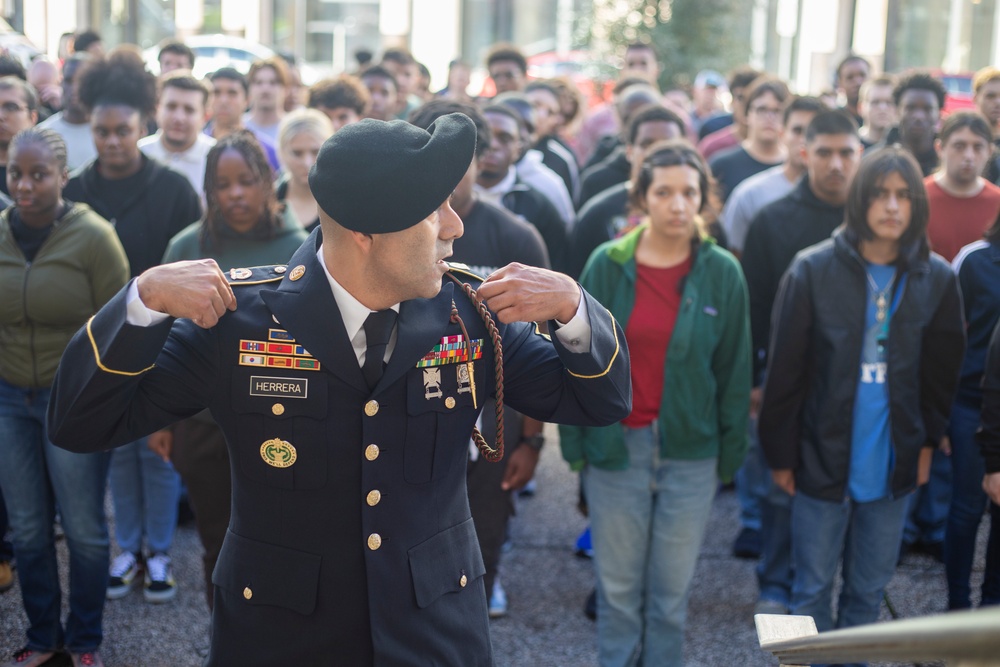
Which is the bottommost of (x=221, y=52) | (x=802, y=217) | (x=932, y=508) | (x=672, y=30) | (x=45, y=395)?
(x=932, y=508)

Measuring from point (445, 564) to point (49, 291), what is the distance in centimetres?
277

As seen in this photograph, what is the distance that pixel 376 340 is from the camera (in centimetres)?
259

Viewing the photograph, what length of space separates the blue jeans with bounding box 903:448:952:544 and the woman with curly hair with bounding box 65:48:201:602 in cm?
379

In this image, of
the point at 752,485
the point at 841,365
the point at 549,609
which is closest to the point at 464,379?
the point at 841,365

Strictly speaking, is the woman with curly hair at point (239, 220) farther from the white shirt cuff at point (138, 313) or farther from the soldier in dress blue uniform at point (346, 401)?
the white shirt cuff at point (138, 313)

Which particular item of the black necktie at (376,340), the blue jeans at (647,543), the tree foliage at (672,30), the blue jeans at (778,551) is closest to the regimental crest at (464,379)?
the black necktie at (376,340)

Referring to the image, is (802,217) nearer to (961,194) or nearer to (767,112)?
(961,194)

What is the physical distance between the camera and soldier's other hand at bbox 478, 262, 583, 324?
245 centimetres

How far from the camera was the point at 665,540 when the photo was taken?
450 cm

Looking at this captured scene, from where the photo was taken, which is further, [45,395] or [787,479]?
[787,479]

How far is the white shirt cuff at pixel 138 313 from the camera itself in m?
2.38

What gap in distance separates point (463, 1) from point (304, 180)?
20207 mm

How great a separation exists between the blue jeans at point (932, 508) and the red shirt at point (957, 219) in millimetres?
1095

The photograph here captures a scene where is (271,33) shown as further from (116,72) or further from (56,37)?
(116,72)
